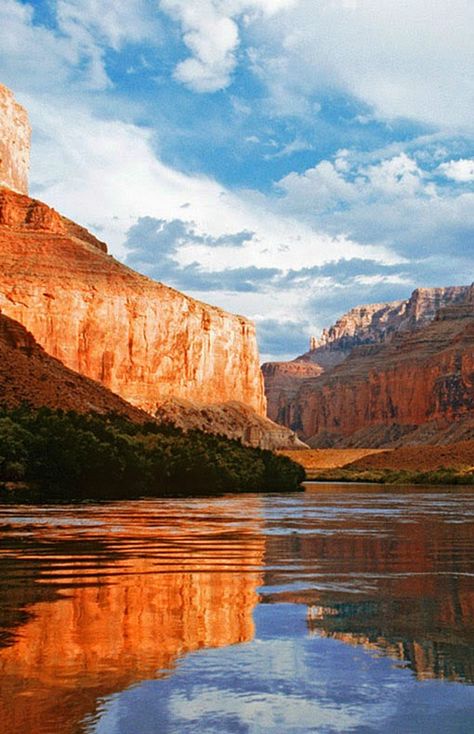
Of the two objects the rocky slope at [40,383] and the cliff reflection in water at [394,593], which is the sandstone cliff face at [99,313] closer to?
the rocky slope at [40,383]

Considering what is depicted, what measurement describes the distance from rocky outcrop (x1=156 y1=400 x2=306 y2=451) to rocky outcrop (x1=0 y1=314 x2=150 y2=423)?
151 feet

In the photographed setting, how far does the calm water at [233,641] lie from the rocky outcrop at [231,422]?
301 feet

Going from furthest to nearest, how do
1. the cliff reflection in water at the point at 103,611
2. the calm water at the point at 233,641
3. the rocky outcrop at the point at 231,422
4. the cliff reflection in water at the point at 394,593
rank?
the rocky outcrop at the point at 231,422 → the cliff reflection in water at the point at 394,593 → the cliff reflection in water at the point at 103,611 → the calm water at the point at 233,641

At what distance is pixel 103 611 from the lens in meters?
5.93

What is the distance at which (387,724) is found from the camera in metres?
3.39

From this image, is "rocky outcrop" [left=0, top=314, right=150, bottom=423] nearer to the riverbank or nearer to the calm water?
the riverbank

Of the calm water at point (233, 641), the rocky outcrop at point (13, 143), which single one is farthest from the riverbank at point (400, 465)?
the calm water at point (233, 641)

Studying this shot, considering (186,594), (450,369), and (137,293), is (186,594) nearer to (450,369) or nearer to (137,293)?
(137,293)

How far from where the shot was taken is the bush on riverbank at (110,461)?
88.6 feet

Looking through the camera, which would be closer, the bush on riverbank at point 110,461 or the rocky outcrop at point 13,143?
the bush on riverbank at point 110,461

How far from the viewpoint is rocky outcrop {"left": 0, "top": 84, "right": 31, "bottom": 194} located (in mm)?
126250

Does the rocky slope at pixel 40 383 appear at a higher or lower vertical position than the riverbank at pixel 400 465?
higher

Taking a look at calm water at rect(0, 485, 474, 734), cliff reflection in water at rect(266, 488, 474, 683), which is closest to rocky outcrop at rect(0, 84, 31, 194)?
cliff reflection in water at rect(266, 488, 474, 683)

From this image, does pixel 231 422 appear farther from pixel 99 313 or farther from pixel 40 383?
pixel 40 383
